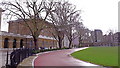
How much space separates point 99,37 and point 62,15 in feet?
214

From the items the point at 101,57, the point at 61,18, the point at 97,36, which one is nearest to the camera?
the point at 101,57

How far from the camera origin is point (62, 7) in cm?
3344

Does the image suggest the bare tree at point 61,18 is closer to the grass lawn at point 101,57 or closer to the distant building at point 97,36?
the grass lawn at point 101,57

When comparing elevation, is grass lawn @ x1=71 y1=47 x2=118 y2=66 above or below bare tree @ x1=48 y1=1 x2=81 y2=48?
below

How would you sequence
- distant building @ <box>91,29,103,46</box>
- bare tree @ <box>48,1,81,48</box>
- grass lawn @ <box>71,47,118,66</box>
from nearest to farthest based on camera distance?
grass lawn @ <box>71,47,118,66</box> < bare tree @ <box>48,1,81,48</box> < distant building @ <box>91,29,103,46</box>

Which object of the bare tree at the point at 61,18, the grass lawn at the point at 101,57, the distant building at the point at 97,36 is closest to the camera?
the grass lawn at the point at 101,57

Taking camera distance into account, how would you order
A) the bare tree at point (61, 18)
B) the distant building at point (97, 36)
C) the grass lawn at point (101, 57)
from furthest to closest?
the distant building at point (97, 36), the bare tree at point (61, 18), the grass lawn at point (101, 57)

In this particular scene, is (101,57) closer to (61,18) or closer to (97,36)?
(61,18)

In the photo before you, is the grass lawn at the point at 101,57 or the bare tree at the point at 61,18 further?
the bare tree at the point at 61,18

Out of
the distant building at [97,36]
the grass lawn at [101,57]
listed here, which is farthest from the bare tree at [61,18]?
the distant building at [97,36]

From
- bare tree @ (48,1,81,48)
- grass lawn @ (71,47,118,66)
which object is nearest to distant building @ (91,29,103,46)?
bare tree @ (48,1,81,48)

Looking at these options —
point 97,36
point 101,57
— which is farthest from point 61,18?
point 97,36

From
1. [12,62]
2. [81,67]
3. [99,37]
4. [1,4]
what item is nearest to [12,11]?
[1,4]

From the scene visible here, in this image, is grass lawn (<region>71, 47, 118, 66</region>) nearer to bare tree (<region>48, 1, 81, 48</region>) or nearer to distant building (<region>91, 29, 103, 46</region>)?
bare tree (<region>48, 1, 81, 48</region>)
